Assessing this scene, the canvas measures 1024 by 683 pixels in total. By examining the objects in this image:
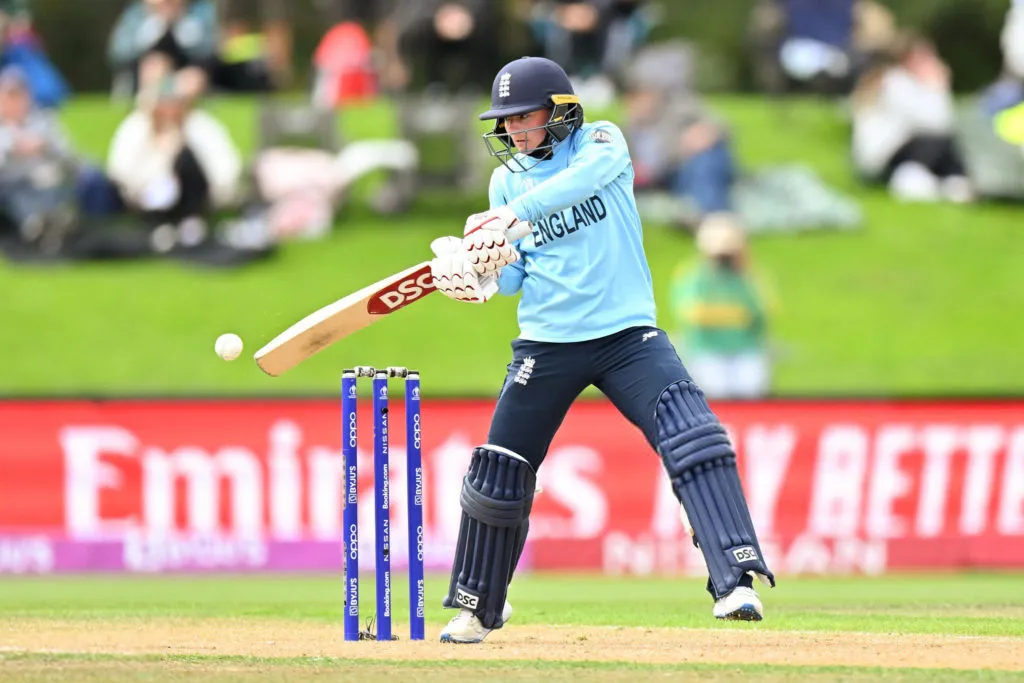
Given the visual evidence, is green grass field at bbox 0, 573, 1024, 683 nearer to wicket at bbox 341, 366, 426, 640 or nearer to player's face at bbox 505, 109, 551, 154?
wicket at bbox 341, 366, 426, 640

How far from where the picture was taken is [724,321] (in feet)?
39.2

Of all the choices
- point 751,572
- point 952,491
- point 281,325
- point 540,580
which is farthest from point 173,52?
point 751,572

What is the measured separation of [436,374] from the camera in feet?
45.7

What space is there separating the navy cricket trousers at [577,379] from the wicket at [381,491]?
11.6 inches

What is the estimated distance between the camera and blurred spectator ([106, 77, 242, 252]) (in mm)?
Answer: 14309

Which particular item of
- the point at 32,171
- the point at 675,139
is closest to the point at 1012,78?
the point at 675,139

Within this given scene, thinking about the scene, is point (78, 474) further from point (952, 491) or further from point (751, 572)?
point (751, 572)

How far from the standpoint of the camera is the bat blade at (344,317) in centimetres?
598

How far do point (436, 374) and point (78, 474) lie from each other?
3798 millimetres

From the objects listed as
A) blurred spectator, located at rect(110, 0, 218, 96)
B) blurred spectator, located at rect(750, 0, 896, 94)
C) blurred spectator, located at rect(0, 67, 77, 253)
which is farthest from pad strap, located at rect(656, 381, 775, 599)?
blurred spectator, located at rect(750, 0, 896, 94)

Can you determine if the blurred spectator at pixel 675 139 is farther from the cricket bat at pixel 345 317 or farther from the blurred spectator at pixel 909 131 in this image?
the cricket bat at pixel 345 317

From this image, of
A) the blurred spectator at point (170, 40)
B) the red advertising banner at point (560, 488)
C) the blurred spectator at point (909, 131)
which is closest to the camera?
the red advertising banner at point (560, 488)

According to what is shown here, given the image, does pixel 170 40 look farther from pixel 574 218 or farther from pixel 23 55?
pixel 574 218

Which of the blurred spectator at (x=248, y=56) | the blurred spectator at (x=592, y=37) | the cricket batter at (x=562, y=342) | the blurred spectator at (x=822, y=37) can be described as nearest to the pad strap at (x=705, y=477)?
the cricket batter at (x=562, y=342)
